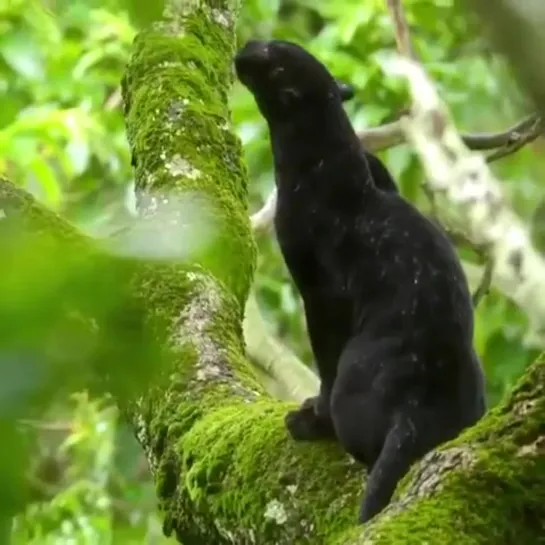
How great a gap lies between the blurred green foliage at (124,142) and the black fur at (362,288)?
568 millimetres

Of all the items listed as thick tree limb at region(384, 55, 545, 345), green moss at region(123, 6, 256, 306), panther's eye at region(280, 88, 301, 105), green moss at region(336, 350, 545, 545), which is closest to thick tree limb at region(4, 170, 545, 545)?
green moss at region(336, 350, 545, 545)

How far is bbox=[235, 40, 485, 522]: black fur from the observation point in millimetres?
1317

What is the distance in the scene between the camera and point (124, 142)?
2.83 meters

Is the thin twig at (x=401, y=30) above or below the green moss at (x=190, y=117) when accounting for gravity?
above

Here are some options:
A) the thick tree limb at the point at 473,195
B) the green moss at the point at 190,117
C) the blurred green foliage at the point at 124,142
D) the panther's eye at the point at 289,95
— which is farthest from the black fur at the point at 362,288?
the blurred green foliage at the point at 124,142

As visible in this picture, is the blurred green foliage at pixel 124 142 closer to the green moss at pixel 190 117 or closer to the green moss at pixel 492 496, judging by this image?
the green moss at pixel 190 117

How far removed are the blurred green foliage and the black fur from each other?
57cm

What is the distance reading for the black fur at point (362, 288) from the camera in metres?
1.32

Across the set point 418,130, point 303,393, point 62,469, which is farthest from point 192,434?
point 62,469

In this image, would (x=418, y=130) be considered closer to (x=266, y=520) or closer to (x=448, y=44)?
(x=448, y=44)

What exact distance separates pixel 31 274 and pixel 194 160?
5.42ft

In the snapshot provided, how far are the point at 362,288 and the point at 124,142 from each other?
4.89ft

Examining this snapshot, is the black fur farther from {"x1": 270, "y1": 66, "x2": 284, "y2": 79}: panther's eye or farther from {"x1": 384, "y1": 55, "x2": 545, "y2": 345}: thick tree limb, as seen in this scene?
{"x1": 384, "y1": 55, "x2": 545, "y2": 345}: thick tree limb

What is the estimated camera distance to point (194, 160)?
1.92 metres
